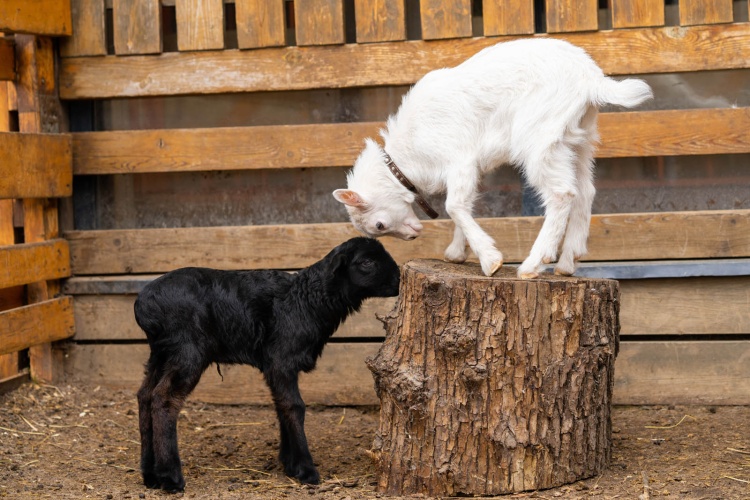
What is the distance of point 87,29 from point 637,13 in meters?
3.47

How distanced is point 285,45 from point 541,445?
3.03m

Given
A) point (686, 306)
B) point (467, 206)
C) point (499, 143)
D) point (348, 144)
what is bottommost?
point (686, 306)

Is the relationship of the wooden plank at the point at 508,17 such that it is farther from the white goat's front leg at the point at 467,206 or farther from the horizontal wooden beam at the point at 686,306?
A: the horizontal wooden beam at the point at 686,306

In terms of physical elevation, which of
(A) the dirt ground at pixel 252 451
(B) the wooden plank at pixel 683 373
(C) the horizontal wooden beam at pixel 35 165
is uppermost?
(C) the horizontal wooden beam at pixel 35 165

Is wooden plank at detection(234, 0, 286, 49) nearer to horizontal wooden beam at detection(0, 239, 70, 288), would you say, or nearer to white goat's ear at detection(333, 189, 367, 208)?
white goat's ear at detection(333, 189, 367, 208)

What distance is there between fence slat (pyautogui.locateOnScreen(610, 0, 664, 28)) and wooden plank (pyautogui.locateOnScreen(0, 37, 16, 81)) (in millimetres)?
3780

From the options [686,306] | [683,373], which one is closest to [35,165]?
[686,306]

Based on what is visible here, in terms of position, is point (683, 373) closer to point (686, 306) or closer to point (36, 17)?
point (686, 306)

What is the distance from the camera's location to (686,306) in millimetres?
5520

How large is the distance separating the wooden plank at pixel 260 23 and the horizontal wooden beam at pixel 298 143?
1.77 feet

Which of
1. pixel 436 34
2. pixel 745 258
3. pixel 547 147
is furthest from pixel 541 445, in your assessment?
pixel 436 34

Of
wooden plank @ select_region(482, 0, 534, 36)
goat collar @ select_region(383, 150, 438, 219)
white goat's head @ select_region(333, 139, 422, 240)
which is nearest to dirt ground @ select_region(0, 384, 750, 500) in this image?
white goat's head @ select_region(333, 139, 422, 240)

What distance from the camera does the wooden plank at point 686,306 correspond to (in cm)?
547

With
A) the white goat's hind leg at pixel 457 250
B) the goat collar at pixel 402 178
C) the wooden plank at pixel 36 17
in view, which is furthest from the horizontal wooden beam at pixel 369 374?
the wooden plank at pixel 36 17
